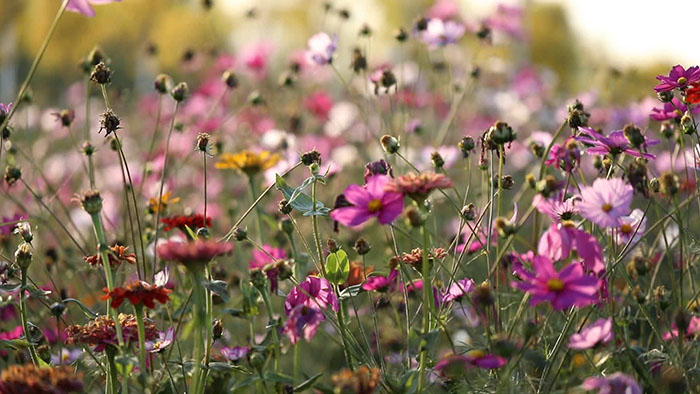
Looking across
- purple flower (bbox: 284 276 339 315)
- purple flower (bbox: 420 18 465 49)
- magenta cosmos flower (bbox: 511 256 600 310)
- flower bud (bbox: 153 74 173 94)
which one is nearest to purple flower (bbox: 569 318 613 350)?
magenta cosmos flower (bbox: 511 256 600 310)

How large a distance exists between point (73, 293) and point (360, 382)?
1.42m

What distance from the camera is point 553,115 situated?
4.29 metres

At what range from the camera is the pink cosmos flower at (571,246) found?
3.45 ft

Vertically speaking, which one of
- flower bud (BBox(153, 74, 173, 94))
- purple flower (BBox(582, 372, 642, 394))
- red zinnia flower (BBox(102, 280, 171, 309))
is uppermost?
flower bud (BBox(153, 74, 173, 94))

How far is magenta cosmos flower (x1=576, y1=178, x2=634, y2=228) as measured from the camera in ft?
3.67

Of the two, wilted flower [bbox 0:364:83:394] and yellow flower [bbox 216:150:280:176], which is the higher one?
yellow flower [bbox 216:150:280:176]

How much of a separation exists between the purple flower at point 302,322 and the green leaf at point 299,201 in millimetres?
156

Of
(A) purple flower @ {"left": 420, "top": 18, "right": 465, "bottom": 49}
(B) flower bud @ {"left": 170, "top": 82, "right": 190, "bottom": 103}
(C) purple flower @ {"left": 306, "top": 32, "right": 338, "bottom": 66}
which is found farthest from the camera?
(A) purple flower @ {"left": 420, "top": 18, "right": 465, "bottom": 49}

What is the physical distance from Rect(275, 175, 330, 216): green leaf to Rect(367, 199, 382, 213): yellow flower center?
143 mm

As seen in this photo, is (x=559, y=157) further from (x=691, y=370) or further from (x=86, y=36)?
(x=86, y=36)

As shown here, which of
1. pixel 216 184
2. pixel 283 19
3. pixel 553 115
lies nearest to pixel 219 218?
pixel 216 184

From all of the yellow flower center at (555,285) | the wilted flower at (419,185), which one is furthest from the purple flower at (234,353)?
the yellow flower center at (555,285)

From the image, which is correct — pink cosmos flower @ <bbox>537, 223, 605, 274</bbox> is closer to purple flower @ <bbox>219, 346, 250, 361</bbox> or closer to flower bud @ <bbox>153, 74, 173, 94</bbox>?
purple flower @ <bbox>219, 346, 250, 361</bbox>

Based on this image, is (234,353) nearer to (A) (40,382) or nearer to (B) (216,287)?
(B) (216,287)
